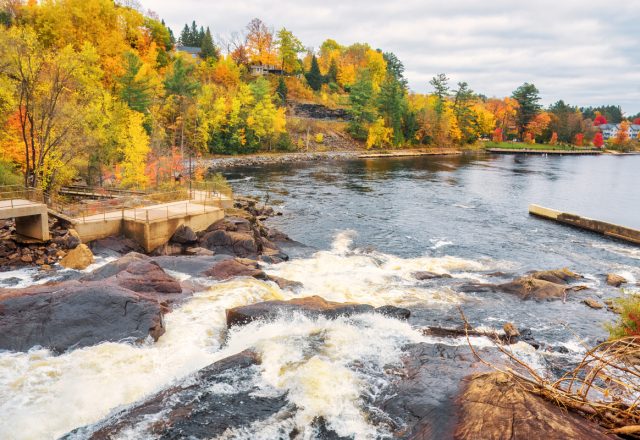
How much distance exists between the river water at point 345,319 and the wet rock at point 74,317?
0.56 metres

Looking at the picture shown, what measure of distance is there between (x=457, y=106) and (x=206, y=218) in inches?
4473

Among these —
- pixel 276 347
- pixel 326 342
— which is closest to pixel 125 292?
pixel 276 347

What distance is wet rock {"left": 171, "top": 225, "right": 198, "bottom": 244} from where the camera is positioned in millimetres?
25641

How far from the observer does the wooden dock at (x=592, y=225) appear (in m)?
34.3

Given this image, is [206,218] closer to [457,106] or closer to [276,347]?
[276,347]

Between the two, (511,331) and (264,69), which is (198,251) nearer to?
(511,331)

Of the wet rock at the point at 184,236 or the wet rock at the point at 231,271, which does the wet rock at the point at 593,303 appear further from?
the wet rock at the point at 184,236

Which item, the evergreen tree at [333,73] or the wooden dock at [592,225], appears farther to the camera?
the evergreen tree at [333,73]

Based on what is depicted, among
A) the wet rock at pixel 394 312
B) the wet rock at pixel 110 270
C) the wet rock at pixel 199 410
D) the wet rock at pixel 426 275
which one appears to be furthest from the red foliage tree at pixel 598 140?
the wet rock at pixel 199 410

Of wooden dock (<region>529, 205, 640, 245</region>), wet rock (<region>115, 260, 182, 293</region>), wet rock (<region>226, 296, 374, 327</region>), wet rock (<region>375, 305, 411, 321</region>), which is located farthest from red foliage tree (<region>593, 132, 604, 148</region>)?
wet rock (<region>115, 260, 182, 293</region>)

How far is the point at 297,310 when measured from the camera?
52.9ft

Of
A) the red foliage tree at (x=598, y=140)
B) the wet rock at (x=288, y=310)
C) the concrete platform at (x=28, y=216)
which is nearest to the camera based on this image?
the wet rock at (x=288, y=310)

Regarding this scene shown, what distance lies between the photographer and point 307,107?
384 feet

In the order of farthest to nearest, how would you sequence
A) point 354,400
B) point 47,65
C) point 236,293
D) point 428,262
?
point 47,65 → point 428,262 → point 236,293 → point 354,400
